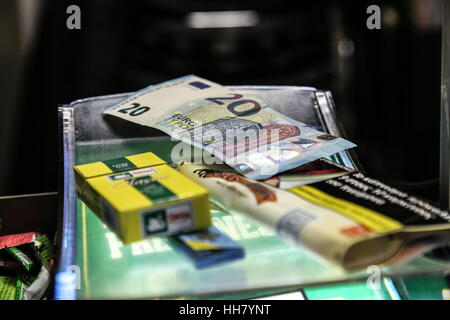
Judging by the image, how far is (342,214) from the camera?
2.52 feet

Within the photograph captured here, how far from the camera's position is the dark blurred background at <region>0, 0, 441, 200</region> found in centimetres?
203

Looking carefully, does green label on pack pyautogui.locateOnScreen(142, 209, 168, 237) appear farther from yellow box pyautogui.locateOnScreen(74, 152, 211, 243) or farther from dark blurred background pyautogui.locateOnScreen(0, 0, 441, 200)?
dark blurred background pyautogui.locateOnScreen(0, 0, 441, 200)

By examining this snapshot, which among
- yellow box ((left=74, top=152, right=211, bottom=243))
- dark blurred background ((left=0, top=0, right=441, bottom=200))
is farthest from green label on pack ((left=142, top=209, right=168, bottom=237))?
dark blurred background ((left=0, top=0, right=441, bottom=200))

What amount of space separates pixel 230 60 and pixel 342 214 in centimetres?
136

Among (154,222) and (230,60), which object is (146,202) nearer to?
(154,222)

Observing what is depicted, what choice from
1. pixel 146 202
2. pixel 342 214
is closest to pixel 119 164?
pixel 146 202

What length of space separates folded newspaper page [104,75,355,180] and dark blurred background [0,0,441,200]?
0.62 meters

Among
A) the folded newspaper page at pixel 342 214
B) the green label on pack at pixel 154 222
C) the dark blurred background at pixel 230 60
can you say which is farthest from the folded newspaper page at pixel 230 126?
the dark blurred background at pixel 230 60

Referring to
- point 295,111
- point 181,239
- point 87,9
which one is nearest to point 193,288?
point 181,239

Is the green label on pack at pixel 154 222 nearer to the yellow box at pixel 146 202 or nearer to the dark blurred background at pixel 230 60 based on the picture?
the yellow box at pixel 146 202

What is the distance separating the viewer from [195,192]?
2.54 ft

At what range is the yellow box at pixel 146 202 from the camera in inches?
29.3

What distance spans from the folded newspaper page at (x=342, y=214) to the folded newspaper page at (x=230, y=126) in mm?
62

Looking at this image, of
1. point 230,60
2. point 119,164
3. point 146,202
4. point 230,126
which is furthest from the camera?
point 230,60
